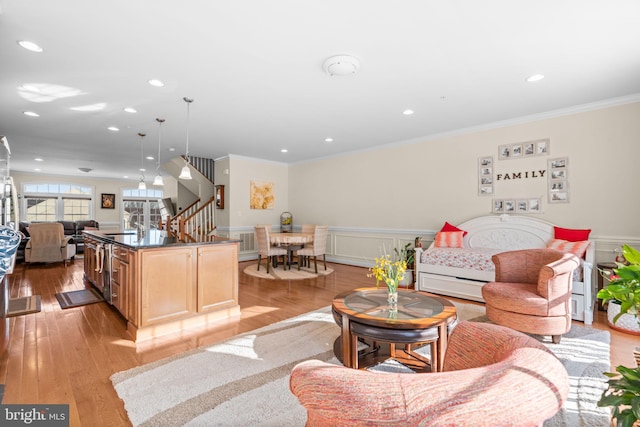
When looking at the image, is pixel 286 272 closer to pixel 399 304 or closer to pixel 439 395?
pixel 399 304

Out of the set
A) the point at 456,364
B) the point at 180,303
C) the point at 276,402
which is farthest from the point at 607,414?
the point at 180,303

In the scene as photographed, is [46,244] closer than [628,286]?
No

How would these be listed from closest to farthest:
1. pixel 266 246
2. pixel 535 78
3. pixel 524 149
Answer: pixel 535 78 → pixel 524 149 → pixel 266 246

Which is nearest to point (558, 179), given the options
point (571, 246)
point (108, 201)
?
point (571, 246)

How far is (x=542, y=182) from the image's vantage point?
170 inches

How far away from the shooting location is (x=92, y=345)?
8.73ft

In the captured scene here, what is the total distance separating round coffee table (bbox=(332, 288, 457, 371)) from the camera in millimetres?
1854

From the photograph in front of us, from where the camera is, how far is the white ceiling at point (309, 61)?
2.17 meters

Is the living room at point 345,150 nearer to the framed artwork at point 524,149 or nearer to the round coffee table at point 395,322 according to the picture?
the framed artwork at point 524,149

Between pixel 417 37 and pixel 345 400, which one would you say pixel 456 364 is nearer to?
pixel 345 400

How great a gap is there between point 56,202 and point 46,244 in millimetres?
5569

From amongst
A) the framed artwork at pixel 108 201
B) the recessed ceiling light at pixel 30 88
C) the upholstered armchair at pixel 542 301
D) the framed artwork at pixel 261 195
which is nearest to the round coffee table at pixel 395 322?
the upholstered armchair at pixel 542 301

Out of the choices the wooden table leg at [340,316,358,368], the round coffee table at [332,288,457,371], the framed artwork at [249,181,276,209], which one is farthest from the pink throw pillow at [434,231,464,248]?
the framed artwork at [249,181,276,209]

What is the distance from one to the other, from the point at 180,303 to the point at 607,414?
11.3 ft
